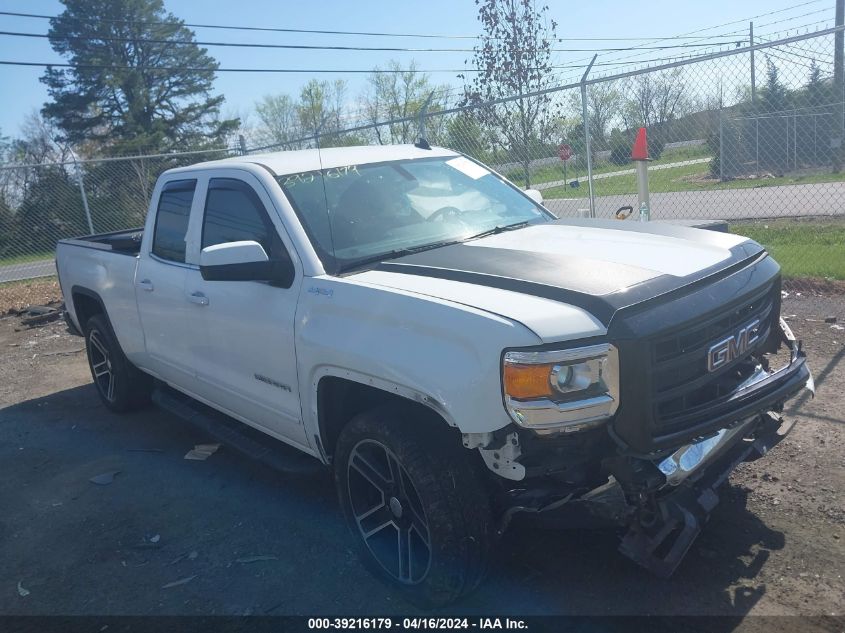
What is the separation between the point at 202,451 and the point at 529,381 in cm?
344

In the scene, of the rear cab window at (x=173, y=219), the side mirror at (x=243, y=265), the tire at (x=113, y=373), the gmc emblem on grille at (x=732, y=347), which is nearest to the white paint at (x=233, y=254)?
the side mirror at (x=243, y=265)

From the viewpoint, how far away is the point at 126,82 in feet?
114

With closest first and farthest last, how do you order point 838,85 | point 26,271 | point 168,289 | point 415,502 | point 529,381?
point 529,381
point 415,502
point 168,289
point 838,85
point 26,271

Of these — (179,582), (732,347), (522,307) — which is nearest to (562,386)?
(522,307)

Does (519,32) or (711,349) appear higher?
(519,32)

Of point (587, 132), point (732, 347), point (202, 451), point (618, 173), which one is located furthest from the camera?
point (618, 173)

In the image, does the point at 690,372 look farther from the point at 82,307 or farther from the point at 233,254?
the point at 82,307

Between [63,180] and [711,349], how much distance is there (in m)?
21.2

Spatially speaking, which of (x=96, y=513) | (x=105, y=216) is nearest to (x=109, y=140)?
(x=105, y=216)

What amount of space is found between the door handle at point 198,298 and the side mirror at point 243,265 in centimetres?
70

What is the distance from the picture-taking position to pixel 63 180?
2078 cm

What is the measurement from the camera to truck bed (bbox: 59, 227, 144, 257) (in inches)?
242

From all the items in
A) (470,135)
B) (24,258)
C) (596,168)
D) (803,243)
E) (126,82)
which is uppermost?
(126,82)

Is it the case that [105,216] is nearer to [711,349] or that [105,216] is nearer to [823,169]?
[823,169]
